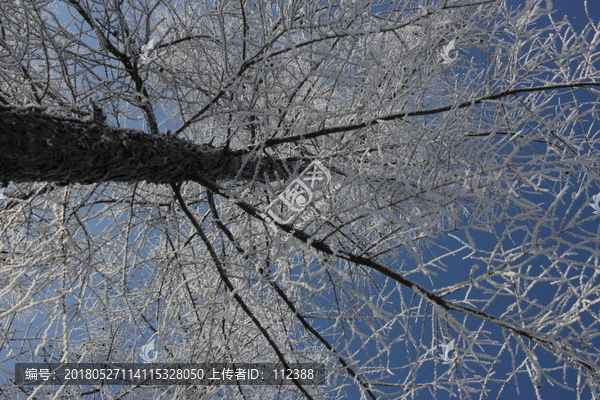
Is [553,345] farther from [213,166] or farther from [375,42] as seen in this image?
[375,42]

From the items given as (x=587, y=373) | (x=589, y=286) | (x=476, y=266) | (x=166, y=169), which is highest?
(x=166, y=169)

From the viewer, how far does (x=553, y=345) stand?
5.37ft

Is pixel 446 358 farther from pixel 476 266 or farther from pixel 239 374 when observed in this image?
pixel 239 374

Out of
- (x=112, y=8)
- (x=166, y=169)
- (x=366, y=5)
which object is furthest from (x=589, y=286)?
(x=112, y=8)

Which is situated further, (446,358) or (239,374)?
(239,374)

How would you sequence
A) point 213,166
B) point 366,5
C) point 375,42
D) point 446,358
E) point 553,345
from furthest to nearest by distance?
point 375,42 → point 213,166 → point 446,358 → point 553,345 → point 366,5

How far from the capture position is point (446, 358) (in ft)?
6.52

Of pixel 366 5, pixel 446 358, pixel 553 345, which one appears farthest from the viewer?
pixel 446 358

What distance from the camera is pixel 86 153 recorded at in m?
1.53

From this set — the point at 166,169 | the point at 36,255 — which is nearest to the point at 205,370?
the point at 36,255

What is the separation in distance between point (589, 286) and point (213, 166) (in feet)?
6.73

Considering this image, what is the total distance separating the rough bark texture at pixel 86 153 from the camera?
1.35m

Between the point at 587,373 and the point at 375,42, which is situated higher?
the point at 375,42

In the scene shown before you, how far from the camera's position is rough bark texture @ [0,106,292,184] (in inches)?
53.1
